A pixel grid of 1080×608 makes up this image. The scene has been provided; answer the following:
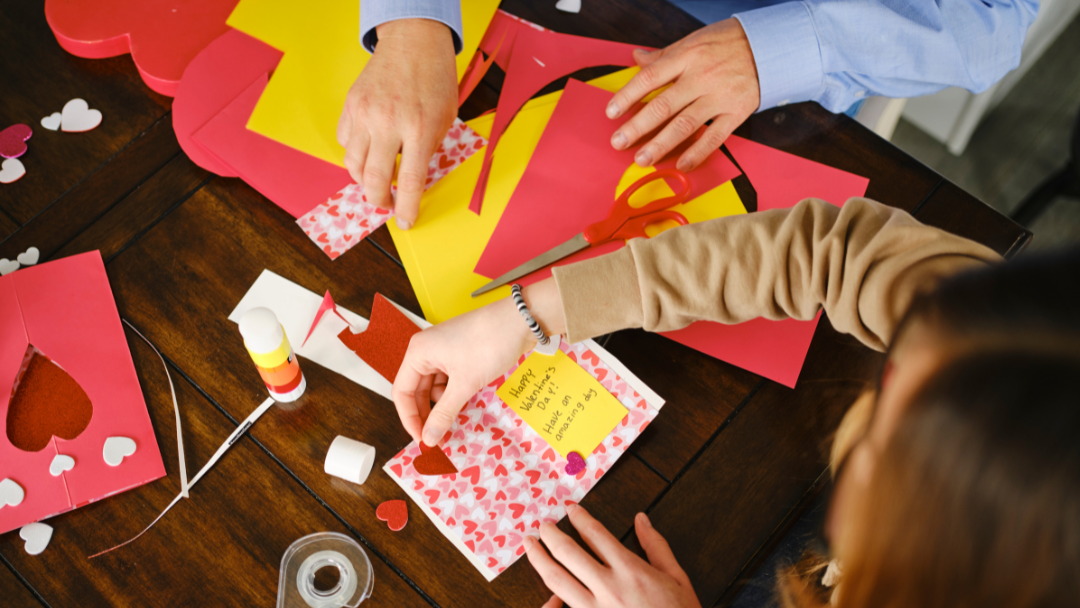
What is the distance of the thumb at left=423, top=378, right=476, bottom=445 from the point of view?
28.8 inches

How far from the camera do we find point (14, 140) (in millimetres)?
886

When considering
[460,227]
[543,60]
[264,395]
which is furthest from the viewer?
[543,60]

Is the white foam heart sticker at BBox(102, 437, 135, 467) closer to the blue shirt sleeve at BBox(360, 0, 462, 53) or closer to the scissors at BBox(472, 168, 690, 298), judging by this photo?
the scissors at BBox(472, 168, 690, 298)

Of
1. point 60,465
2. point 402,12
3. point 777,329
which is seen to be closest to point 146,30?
point 402,12

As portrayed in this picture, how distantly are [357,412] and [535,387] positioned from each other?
8.0 inches

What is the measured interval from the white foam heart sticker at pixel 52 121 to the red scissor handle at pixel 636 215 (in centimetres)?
71

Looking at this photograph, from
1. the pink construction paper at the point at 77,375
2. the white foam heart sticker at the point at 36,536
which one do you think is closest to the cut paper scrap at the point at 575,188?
the pink construction paper at the point at 77,375

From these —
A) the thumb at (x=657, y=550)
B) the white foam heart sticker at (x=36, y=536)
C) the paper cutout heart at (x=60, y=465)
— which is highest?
the thumb at (x=657, y=550)

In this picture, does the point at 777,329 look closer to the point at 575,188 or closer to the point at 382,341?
the point at 575,188

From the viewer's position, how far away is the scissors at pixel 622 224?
826 millimetres

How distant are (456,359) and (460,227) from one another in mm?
203

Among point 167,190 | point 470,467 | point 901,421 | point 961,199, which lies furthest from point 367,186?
point 961,199

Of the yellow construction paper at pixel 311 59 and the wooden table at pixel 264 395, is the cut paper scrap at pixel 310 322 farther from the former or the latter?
the yellow construction paper at pixel 311 59

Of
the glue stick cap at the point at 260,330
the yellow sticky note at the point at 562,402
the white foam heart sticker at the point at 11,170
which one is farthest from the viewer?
the white foam heart sticker at the point at 11,170
